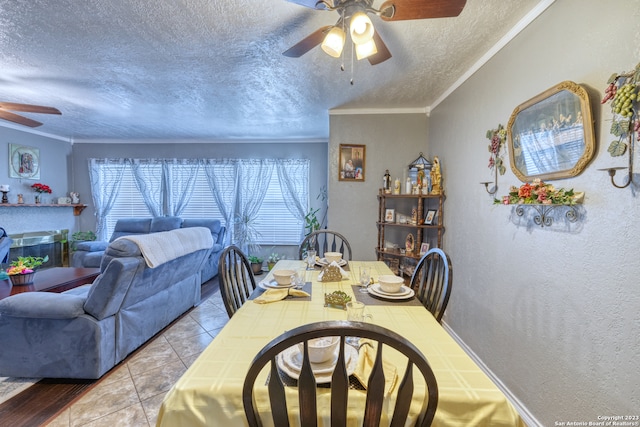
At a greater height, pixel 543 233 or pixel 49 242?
pixel 543 233

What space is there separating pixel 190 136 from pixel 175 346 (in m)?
3.72

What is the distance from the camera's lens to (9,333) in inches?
72.1

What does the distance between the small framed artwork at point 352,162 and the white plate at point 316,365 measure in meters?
2.55

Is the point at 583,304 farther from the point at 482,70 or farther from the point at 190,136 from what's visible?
the point at 190,136

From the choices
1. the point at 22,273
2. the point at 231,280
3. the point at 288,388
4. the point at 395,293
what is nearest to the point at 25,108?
the point at 22,273

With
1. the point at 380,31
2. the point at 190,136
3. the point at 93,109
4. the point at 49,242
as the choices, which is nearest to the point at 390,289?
the point at 380,31

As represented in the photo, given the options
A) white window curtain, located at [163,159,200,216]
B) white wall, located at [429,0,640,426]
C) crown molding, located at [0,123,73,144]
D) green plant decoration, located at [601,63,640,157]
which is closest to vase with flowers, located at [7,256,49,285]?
white window curtain, located at [163,159,200,216]

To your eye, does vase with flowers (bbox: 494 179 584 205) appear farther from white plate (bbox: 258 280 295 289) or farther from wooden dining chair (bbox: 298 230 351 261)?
white plate (bbox: 258 280 295 289)

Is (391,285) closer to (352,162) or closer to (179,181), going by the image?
(352,162)

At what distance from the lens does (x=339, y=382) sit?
2.13ft

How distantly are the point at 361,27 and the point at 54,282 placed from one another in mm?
3542

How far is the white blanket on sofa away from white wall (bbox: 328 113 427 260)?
1.52 m

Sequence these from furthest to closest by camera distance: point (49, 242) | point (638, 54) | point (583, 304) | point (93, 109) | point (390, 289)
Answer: point (49, 242)
point (93, 109)
point (390, 289)
point (583, 304)
point (638, 54)

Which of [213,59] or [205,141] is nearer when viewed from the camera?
[213,59]
